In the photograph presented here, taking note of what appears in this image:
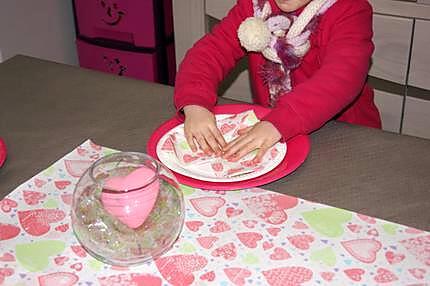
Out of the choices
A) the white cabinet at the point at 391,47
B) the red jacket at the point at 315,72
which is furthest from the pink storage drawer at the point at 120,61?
the red jacket at the point at 315,72

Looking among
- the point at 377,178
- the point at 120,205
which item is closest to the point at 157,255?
the point at 120,205

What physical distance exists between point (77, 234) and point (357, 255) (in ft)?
1.10

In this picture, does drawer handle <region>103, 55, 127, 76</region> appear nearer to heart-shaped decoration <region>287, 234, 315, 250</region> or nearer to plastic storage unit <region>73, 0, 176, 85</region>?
plastic storage unit <region>73, 0, 176, 85</region>

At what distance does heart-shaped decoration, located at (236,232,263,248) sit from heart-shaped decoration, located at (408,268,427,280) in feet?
0.59

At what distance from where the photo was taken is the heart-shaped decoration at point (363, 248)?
29.2 inches

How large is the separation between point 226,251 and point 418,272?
0.22 m

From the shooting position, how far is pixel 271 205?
84 centimetres

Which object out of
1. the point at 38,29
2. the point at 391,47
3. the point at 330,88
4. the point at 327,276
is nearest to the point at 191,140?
the point at 330,88

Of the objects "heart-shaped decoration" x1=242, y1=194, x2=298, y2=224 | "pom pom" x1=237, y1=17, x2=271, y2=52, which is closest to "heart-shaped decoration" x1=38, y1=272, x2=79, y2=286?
"heart-shaped decoration" x1=242, y1=194, x2=298, y2=224

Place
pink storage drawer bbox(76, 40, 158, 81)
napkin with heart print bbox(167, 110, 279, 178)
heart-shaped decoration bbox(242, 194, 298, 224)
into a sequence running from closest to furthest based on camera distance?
1. heart-shaped decoration bbox(242, 194, 298, 224)
2. napkin with heart print bbox(167, 110, 279, 178)
3. pink storage drawer bbox(76, 40, 158, 81)

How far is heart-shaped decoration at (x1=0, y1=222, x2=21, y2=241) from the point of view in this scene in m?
0.80

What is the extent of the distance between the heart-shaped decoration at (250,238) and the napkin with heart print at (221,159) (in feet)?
0.44

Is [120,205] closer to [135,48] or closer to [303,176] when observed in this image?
[303,176]

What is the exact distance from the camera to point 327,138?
1002 mm
